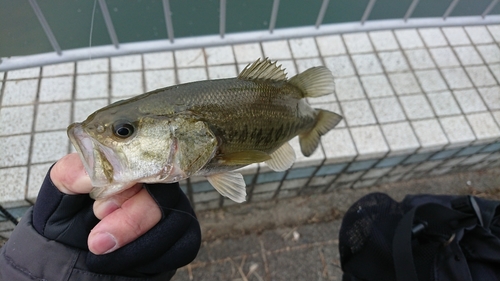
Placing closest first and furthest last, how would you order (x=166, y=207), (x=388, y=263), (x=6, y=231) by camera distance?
1. (x=166, y=207)
2. (x=388, y=263)
3. (x=6, y=231)

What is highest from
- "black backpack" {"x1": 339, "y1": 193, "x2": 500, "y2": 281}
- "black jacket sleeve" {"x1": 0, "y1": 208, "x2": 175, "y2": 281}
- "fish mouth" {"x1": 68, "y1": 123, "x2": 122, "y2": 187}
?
"fish mouth" {"x1": 68, "y1": 123, "x2": 122, "y2": 187}

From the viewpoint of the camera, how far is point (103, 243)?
4.62 ft

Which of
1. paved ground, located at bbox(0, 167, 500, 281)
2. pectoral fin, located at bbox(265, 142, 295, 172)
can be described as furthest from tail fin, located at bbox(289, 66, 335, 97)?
paved ground, located at bbox(0, 167, 500, 281)

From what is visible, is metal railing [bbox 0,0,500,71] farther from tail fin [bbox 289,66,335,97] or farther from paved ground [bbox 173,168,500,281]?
tail fin [bbox 289,66,335,97]

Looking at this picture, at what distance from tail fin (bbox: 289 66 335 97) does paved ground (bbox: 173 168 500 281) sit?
5.78 ft

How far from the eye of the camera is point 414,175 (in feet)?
11.4

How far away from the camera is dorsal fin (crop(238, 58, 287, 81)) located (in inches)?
59.6

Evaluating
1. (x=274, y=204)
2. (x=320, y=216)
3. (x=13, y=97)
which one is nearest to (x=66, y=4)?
(x=13, y=97)

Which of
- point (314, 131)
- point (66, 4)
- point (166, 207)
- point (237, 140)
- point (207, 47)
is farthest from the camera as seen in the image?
point (66, 4)

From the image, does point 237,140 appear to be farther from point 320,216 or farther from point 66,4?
point 66,4

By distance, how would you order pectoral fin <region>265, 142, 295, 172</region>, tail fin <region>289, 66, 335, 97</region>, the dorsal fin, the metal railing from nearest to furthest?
1. the dorsal fin
2. tail fin <region>289, 66, 335, 97</region>
3. pectoral fin <region>265, 142, 295, 172</region>
4. the metal railing

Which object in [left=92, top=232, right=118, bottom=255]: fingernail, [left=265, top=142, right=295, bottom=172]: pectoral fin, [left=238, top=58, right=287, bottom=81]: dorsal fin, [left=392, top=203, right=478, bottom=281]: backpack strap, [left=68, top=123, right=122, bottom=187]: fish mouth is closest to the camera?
[left=68, top=123, right=122, bottom=187]: fish mouth

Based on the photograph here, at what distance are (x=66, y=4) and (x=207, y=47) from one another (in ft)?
8.21

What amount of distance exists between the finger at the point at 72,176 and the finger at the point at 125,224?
158 mm
